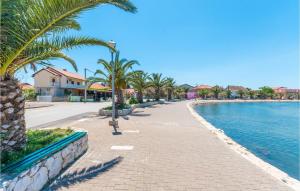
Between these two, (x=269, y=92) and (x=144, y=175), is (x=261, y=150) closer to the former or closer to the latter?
(x=144, y=175)

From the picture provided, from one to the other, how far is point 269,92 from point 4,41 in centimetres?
12336

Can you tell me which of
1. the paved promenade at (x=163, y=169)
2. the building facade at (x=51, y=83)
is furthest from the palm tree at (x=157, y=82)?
the paved promenade at (x=163, y=169)

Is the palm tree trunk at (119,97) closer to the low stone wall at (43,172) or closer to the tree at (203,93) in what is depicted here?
the low stone wall at (43,172)

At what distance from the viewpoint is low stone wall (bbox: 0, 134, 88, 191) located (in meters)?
4.36

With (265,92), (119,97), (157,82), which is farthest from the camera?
(265,92)

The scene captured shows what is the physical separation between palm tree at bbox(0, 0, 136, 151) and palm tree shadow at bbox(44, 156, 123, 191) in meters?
1.44

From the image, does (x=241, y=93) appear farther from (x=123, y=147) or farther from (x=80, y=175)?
(x=80, y=175)

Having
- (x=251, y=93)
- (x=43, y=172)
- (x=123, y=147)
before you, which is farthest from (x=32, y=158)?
(x=251, y=93)

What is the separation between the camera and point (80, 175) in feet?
20.4

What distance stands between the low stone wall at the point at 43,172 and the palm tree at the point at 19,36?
1.07 meters

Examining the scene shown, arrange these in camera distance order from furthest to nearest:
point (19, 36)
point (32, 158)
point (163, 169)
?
point (163, 169)
point (19, 36)
point (32, 158)

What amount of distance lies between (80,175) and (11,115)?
2.24 metres

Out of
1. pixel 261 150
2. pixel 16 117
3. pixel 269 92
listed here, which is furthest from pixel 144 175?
pixel 269 92

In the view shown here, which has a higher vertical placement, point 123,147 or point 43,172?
point 43,172
